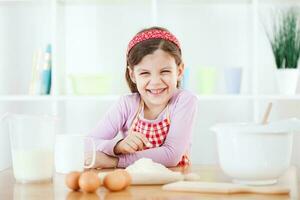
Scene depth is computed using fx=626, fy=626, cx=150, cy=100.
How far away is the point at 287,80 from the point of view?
3061mm

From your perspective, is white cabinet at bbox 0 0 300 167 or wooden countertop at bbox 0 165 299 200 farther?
white cabinet at bbox 0 0 300 167

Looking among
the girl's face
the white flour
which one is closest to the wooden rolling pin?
the white flour

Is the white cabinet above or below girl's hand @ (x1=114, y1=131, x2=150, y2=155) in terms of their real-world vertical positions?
above

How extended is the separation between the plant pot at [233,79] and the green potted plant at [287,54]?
0.19 m

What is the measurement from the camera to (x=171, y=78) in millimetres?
2490

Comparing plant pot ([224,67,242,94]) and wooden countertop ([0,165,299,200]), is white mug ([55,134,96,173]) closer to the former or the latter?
wooden countertop ([0,165,299,200])

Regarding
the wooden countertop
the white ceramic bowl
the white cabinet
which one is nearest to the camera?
the wooden countertop

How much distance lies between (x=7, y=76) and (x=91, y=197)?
84.6 inches

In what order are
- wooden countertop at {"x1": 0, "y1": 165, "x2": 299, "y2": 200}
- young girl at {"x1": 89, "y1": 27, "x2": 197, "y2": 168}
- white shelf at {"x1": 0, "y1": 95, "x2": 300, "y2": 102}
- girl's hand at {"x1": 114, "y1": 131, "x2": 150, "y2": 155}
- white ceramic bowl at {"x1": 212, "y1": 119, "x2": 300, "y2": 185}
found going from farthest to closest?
white shelf at {"x1": 0, "y1": 95, "x2": 300, "y2": 102} → young girl at {"x1": 89, "y1": 27, "x2": 197, "y2": 168} → girl's hand at {"x1": 114, "y1": 131, "x2": 150, "y2": 155} → white ceramic bowl at {"x1": 212, "y1": 119, "x2": 300, "y2": 185} → wooden countertop at {"x1": 0, "y1": 165, "x2": 299, "y2": 200}

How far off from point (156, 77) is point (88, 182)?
1060 mm

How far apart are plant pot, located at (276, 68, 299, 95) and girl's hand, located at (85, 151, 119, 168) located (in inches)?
48.3

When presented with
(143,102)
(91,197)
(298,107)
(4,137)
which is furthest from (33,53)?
(91,197)

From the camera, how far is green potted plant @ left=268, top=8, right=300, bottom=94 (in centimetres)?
306

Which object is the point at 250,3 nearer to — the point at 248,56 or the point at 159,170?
the point at 248,56
